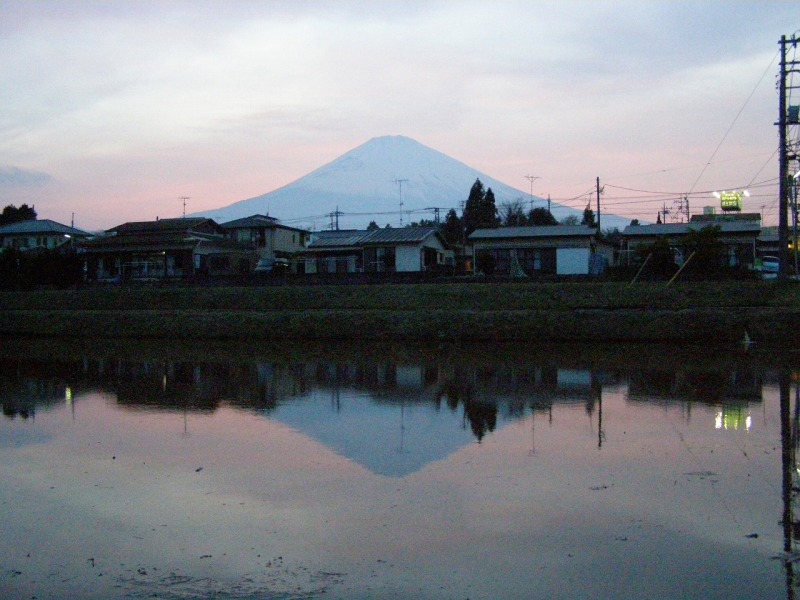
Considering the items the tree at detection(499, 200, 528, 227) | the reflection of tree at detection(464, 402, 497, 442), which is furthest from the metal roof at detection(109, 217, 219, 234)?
the reflection of tree at detection(464, 402, 497, 442)

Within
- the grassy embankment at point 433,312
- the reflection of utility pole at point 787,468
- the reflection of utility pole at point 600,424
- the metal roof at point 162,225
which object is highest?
the metal roof at point 162,225

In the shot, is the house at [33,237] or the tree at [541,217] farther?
the tree at [541,217]

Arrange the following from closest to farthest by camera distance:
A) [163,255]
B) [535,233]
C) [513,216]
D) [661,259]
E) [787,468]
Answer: [787,468] < [661,259] < [535,233] < [163,255] < [513,216]

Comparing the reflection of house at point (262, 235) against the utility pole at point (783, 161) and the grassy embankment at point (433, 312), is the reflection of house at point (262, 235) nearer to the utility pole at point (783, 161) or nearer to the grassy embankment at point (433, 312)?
the grassy embankment at point (433, 312)

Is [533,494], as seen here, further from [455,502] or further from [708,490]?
[708,490]

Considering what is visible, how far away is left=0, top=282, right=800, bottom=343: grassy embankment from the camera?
24484 mm

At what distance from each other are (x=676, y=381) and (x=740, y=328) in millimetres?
9398

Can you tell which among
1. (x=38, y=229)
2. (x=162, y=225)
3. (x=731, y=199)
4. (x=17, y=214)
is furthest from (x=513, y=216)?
(x=17, y=214)

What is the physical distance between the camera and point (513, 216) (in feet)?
236

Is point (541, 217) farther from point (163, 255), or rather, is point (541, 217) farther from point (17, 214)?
point (17, 214)

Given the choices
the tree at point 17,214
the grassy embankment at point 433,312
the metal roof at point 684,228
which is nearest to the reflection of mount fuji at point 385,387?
the grassy embankment at point 433,312

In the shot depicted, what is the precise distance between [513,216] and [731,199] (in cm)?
1968

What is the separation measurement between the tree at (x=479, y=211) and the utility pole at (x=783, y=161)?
117 ft

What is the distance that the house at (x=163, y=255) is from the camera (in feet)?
152
